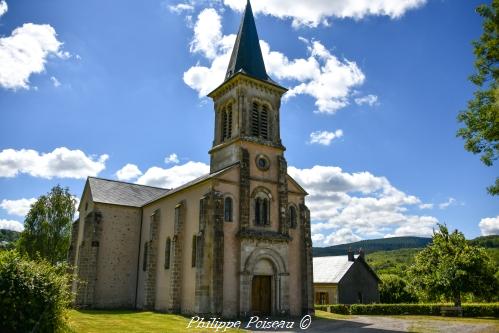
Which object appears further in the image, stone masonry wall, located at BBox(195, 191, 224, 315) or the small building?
the small building

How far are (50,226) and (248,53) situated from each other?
3246 centimetres

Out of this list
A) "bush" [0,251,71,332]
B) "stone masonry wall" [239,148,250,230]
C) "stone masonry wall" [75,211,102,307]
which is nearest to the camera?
"bush" [0,251,71,332]

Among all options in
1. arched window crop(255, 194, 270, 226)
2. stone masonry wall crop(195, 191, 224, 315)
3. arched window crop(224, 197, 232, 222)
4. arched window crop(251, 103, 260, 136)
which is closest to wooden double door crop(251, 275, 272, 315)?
stone masonry wall crop(195, 191, 224, 315)

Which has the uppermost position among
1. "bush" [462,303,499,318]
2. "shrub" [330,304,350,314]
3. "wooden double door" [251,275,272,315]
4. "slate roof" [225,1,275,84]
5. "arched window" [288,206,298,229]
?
"slate roof" [225,1,275,84]

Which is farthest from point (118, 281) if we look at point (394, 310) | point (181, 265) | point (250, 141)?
point (394, 310)

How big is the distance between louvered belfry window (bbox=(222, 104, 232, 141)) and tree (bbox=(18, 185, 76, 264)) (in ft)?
89.2

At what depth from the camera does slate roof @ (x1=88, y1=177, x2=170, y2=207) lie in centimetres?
3588

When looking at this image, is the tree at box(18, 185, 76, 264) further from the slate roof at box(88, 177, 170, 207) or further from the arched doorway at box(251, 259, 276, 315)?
the arched doorway at box(251, 259, 276, 315)

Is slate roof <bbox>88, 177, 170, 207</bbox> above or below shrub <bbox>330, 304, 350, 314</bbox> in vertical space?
above

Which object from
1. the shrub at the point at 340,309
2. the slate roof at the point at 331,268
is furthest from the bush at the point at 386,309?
the slate roof at the point at 331,268

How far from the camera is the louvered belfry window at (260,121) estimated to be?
30219 mm

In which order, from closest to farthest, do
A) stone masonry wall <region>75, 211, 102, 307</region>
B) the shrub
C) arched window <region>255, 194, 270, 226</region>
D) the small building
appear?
arched window <region>255, 194, 270, 226</region>, stone masonry wall <region>75, 211, 102, 307</region>, the shrub, the small building

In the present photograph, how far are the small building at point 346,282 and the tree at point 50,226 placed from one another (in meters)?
31.0

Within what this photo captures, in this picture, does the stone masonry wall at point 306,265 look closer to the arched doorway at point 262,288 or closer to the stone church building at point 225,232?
the stone church building at point 225,232
